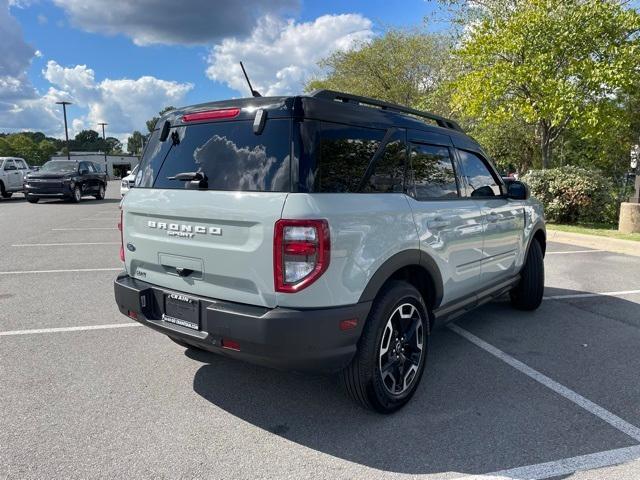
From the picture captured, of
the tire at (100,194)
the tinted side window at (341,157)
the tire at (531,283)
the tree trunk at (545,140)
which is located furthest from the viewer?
the tire at (100,194)

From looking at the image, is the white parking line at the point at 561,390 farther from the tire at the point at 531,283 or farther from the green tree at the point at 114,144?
the green tree at the point at 114,144

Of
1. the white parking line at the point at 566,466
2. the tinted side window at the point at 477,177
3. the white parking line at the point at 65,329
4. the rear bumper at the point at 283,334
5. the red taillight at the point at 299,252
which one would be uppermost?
the tinted side window at the point at 477,177

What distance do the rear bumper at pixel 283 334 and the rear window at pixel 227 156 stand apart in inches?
26.9

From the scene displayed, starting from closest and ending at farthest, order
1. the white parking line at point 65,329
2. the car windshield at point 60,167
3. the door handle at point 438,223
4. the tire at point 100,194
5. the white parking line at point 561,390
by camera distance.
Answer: the white parking line at point 561,390
the door handle at point 438,223
the white parking line at point 65,329
the car windshield at point 60,167
the tire at point 100,194

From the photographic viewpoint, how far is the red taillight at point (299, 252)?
2496 millimetres

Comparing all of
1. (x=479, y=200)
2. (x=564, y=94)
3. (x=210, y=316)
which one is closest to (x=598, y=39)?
(x=564, y=94)

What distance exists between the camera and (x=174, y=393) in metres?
3.32

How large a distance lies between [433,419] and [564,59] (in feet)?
36.9

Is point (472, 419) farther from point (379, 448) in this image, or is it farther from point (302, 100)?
point (302, 100)

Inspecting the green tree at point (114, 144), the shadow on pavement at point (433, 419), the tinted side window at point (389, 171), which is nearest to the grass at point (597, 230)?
the shadow on pavement at point (433, 419)

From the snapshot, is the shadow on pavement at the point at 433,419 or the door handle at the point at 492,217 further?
the door handle at the point at 492,217

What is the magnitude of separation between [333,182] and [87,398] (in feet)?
7.19

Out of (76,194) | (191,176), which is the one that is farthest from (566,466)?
(76,194)

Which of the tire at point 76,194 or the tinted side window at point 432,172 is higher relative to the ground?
the tinted side window at point 432,172
